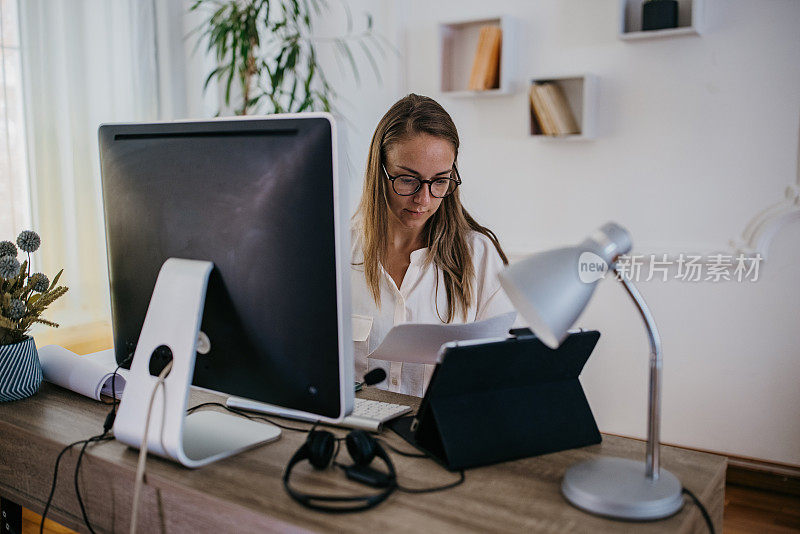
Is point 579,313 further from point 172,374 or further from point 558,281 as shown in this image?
point 172,374

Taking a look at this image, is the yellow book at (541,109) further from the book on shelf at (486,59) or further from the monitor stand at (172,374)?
the monitor stand at (172,374)

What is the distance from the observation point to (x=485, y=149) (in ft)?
10.3

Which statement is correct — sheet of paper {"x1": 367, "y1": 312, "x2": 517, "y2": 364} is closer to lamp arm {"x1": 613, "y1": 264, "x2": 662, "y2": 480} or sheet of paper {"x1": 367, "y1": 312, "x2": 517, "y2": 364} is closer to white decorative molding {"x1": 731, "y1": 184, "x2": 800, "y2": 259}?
lamp arm {"x1": 613, "y1": 264, "x2": 662, "y2": 480}

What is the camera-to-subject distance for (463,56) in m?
3.17

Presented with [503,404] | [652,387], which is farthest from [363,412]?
[652,387]

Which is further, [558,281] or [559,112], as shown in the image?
[559,112]

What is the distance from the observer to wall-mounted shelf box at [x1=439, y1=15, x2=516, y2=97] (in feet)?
9.77

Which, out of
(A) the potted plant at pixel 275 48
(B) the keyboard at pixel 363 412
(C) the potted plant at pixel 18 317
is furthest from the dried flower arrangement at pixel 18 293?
(A) the potted plant at pixel 275 48

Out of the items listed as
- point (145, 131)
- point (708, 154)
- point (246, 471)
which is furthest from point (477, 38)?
point (246, 471)

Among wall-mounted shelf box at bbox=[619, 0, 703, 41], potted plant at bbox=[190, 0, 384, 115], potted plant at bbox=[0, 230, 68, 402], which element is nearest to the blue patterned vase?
potted plant at bbox=[0, 230, 68, 402]

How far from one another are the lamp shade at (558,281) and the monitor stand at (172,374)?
1.62ft

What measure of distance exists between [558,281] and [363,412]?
0.57 m

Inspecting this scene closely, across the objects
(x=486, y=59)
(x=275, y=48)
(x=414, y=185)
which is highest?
(x=275, y=48)

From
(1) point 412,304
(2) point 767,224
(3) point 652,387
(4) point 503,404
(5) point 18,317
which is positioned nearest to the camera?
(3) point 652,387
